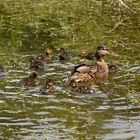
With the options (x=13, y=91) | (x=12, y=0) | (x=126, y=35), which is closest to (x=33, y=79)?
(x=13, y=91)

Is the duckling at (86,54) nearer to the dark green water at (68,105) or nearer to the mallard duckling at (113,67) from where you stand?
the dark green water at (68,105)

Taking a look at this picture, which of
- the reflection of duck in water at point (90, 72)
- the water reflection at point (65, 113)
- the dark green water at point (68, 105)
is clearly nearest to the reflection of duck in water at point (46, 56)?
the dark green water at point (68, 105)

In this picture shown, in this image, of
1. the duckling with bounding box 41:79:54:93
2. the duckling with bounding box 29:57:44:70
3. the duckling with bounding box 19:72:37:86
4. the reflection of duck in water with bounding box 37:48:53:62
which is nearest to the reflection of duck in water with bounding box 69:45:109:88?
the duckling with bounding box 41:79:54:93

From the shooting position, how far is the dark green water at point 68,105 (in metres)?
7.44

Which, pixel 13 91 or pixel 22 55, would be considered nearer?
pixel 13 91

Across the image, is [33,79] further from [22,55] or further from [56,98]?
[22,55]

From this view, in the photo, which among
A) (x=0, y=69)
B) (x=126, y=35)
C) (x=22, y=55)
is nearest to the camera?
(x=0, y=69)

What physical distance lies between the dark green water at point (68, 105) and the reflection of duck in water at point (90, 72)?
196 mm

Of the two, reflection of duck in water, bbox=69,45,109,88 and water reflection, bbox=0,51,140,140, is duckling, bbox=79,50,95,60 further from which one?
water reflection, bbox=0,51,140,140

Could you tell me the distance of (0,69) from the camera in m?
10.2

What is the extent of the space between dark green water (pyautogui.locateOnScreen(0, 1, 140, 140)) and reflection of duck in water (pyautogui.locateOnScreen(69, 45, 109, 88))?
196mm

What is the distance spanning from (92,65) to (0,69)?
1.86 m

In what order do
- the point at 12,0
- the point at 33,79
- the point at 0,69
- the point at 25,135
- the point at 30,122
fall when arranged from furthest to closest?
the point at 12,0 < the point at 0,69 < the point at 33,79 < the point at 30,122 < the point at 25,135

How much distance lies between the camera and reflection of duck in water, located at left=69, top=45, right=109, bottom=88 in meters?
9.85
